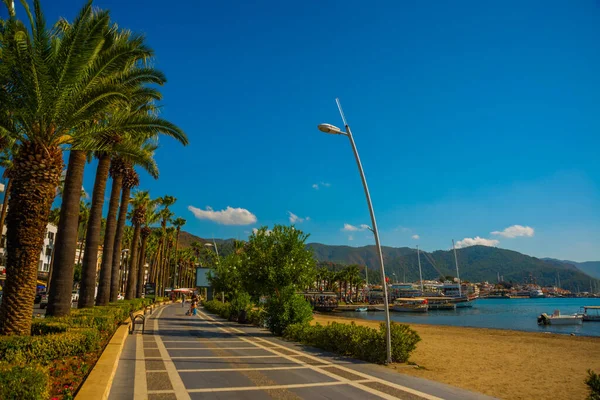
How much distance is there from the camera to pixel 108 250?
2520 cm

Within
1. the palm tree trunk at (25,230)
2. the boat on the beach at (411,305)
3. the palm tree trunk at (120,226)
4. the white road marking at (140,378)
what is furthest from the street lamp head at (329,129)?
the boat on the beach at (411,305)

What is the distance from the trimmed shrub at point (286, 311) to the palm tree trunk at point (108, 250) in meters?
11.2

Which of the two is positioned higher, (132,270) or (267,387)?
(132,270)

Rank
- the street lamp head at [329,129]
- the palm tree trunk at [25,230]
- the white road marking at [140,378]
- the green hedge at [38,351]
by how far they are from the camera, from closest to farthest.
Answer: the green hedge at [38,351], the white road marking at [140,378], the palm tree trunk at [25,230], the street lamp head at [329,129]

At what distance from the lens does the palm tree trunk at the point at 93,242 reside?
20500mm

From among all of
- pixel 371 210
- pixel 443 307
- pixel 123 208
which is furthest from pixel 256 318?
pixel 443 307

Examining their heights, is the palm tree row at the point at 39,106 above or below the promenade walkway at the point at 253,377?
above

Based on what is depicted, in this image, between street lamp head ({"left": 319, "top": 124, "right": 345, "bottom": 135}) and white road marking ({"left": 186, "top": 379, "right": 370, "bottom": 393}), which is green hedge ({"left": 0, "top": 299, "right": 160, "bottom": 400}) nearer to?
white road marking ({"left": 186, "top": 379, "right": 370, "bottom": 393})

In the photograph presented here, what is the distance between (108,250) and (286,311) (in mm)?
13040

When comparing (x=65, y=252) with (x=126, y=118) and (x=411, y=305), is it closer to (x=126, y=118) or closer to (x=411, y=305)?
(x=126, y=118)

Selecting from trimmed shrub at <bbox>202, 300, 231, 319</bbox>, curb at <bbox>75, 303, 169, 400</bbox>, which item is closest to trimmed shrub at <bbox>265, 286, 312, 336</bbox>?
curb at <bbox>75, 303, 169, 400</bbox>

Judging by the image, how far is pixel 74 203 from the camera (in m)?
16.6

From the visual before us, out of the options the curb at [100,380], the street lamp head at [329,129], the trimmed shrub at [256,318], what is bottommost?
the trimmed shrub at [256,318]

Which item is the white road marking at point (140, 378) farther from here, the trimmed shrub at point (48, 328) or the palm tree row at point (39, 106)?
the palm tree row at point (39, 106)
